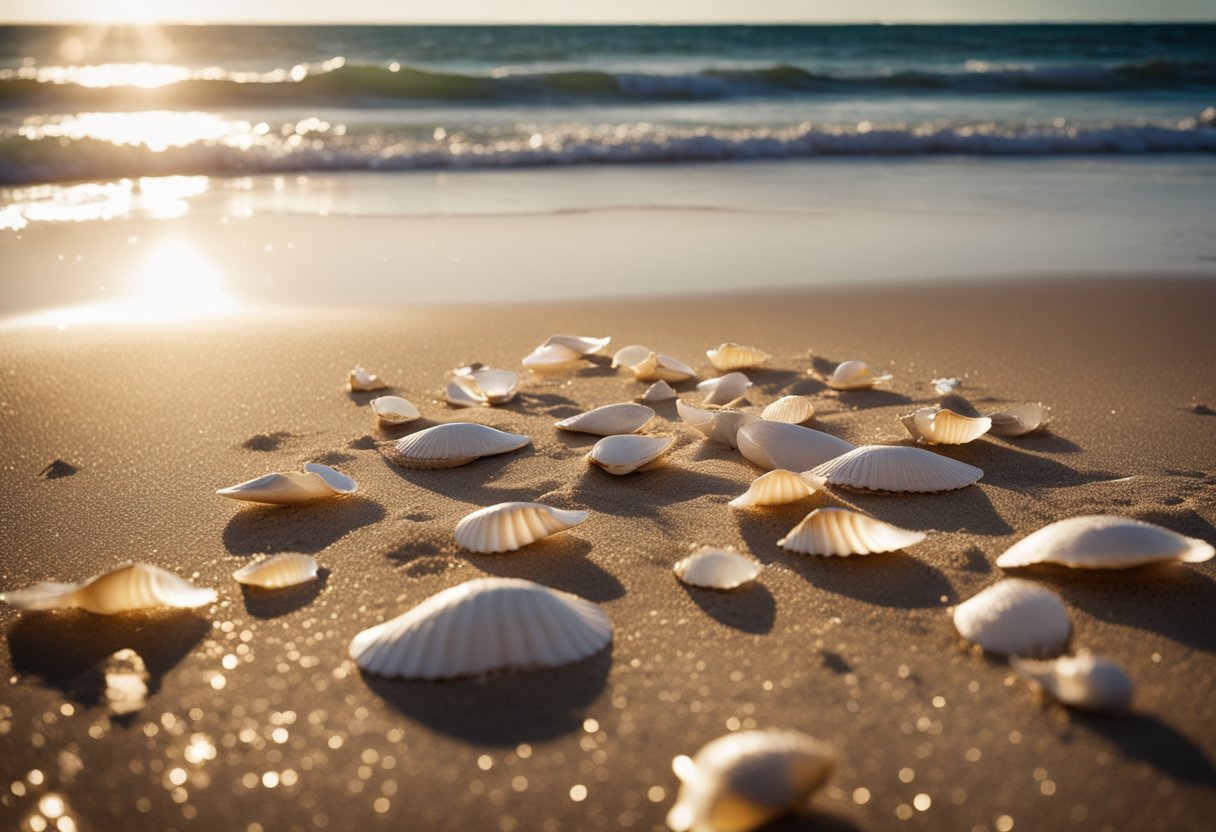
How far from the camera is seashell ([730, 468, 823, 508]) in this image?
1947mm

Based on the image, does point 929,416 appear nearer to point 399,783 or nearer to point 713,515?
point 713,515

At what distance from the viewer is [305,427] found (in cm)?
255

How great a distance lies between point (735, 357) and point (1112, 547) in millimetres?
1550

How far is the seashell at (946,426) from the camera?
2.24 metres

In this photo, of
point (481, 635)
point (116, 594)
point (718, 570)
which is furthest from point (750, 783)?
point (116, 594)

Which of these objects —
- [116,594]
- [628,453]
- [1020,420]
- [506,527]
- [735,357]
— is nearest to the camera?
[116,594]

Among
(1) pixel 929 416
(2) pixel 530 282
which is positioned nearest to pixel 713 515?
(1) pixel 929 416

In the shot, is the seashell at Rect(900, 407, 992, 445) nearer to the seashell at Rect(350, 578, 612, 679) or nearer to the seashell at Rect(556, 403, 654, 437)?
the seashell at Rect(556, 403, 654, 437)

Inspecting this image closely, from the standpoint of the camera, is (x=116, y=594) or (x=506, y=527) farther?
(x=506, y=527)

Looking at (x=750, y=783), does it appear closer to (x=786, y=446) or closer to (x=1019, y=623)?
(x=1019, y=623)

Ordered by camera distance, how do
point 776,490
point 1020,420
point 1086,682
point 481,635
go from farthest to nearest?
1. point 1020,420
2. point 776,490
3. point 481,635
4. point 1086,682

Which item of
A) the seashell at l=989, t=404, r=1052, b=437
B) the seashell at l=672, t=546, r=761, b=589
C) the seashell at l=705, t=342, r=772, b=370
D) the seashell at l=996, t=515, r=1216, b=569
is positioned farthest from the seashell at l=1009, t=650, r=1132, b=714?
the seashell at l=705, t=342, r=772, b=370

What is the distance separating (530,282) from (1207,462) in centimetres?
278

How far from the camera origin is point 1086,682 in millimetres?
1276
